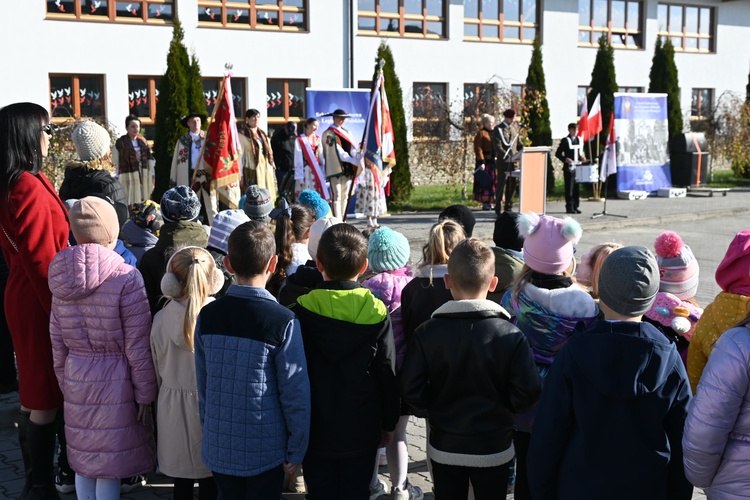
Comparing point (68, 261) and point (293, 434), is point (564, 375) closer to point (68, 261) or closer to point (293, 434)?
point (293, 434)

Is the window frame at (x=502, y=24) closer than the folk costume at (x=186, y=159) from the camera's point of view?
No

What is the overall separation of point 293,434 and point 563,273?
1453 mm

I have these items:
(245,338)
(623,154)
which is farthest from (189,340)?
(623,154)

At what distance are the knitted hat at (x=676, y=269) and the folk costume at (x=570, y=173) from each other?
13.5 m

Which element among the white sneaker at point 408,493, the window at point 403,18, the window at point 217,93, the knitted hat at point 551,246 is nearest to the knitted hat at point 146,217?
the white sneaker at point 408,493

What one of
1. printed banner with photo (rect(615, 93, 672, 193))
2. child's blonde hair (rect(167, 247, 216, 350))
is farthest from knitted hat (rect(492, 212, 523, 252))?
printed banner with photo (rect(615, 93, 672, 193))

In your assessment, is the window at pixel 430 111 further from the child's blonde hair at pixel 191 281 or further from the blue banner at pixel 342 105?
the child's blonde hair at pixel 191 281

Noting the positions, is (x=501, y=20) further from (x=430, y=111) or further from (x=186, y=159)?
(x=186, y=159)

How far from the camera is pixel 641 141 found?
2075 centimetres

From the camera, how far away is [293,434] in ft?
11.4

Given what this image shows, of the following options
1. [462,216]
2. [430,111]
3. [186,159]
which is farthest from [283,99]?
[462,216]

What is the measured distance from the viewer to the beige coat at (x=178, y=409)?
3.93 metres

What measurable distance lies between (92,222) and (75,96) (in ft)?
54.1

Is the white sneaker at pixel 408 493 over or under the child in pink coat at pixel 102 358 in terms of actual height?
under
